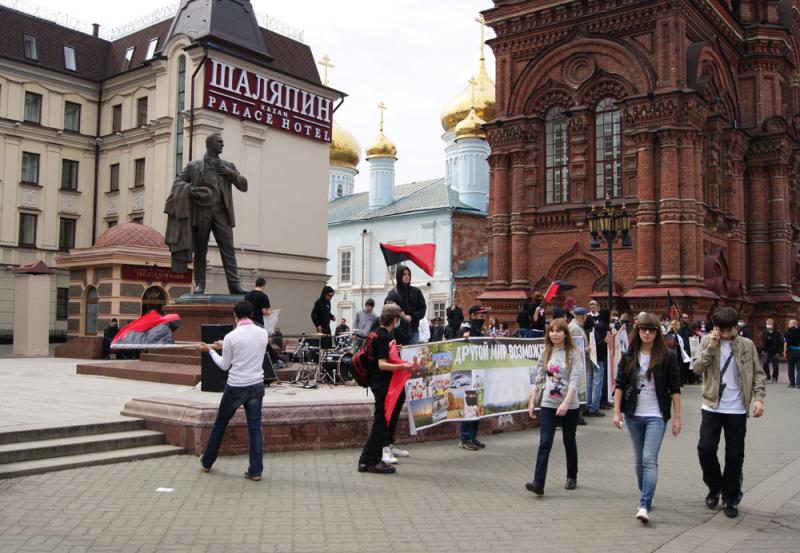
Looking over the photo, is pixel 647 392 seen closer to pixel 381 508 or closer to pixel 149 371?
pixel 381 508

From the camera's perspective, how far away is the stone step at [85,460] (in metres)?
7.80

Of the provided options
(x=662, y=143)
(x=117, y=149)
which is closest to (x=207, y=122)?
(x=117, y=149)

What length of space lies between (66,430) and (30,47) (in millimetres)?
32723

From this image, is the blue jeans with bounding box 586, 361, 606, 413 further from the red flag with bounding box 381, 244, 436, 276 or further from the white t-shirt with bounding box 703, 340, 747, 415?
the white t-shirt with bounding box 703, 340, 747, 415

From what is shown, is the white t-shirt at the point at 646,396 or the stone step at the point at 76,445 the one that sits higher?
the white t-shirt at the point at 646,396

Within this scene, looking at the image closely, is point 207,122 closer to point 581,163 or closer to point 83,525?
point 581,163

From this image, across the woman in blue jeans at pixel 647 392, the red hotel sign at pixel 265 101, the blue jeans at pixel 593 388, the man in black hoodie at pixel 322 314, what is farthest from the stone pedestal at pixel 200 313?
the red hotel sign at pixel 265 101

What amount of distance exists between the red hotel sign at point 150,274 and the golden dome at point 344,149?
127 feet

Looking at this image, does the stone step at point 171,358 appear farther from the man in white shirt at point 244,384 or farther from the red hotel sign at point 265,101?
the red hotel sign at point 265,101

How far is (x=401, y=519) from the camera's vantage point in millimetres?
6793

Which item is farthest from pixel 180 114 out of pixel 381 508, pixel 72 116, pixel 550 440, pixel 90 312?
pixel 381 508

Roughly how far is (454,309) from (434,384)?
15.6 feet

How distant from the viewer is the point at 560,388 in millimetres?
8023

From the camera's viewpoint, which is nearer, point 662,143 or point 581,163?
point 662,143
